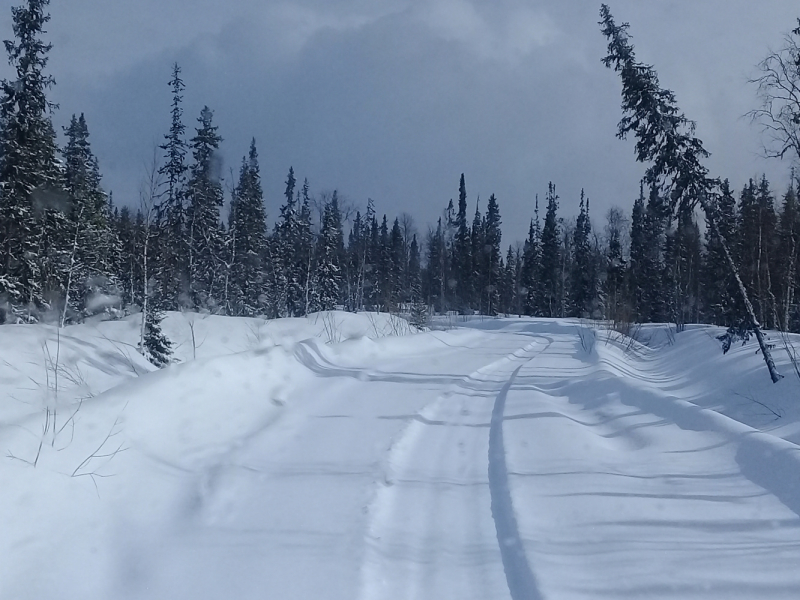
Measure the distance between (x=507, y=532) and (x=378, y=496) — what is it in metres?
1.13

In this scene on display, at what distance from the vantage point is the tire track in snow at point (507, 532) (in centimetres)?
357

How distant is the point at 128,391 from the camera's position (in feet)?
21.2

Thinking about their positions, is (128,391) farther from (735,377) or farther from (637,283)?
(637,283)

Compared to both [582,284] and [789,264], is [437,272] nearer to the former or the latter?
[582,284]

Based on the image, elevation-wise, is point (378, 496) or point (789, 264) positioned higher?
point (789, 264)

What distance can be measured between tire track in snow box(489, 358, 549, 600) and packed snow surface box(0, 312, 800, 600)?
1 cm

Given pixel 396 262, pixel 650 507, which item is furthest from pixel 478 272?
pixel 650 507

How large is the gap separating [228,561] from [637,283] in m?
60.6

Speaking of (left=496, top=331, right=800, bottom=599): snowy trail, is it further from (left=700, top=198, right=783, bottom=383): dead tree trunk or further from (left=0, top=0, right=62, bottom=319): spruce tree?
(left=0, top=0, right=62, bottom=319): spruce tree

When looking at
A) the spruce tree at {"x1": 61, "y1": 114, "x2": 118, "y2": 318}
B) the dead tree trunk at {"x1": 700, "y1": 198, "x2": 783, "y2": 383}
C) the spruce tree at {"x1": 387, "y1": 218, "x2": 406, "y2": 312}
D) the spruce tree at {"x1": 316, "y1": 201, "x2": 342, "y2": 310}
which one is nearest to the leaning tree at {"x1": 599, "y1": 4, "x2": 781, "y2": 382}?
the dead tree trunk at {"x1": 700, "y1": 198, "x2": 783, "y2": 383}

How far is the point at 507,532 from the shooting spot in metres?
4.37

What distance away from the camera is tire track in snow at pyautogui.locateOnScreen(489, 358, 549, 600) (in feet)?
11.7

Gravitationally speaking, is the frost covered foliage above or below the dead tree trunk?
below

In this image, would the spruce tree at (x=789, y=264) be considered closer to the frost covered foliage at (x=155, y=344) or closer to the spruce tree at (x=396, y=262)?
the frost covered foliage at (x=155, y=344)
